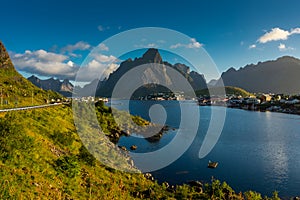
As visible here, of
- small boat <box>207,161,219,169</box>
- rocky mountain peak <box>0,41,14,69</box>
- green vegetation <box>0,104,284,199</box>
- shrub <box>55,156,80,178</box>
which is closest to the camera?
green vegetation <box>0,104,284,199</box>

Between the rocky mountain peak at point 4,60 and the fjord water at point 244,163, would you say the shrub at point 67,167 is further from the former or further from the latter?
the rocky mountain peak at point 4,60

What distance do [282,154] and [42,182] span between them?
47643mm

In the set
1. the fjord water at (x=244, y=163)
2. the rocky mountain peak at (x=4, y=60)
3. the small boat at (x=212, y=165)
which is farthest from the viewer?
the rocky mountain peak at (x=4, y=60)

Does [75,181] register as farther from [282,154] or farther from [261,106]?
[261,106]

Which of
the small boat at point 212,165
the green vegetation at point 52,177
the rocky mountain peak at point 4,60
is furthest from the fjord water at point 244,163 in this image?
the rocky mountain peak at point 4,60

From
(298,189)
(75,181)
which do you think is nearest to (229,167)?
(298,189)

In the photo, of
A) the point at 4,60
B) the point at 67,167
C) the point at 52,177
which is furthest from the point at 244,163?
the point at 4,60

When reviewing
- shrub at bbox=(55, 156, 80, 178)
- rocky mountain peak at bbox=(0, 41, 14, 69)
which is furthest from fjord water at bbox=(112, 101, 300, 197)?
rocky mountain peak at bbox=(0, 41, 14, 69)

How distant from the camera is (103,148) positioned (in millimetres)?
34875

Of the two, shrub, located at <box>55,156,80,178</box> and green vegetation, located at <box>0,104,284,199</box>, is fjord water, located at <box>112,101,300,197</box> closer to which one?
green vegetation, located at <box>0,104,284,199</box>

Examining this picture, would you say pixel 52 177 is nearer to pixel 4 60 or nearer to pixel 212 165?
pixel 212 165

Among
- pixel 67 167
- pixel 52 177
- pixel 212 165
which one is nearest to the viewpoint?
pixel 52 177

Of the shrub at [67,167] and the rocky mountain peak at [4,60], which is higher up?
the rocky mountain peak at [4,60]

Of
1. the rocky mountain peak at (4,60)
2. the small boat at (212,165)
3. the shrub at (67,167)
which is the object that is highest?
the rocky mountain peak at (4,60)
